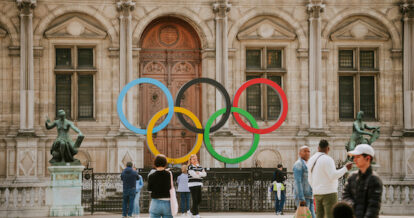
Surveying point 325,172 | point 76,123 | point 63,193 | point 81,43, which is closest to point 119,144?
point 76,123

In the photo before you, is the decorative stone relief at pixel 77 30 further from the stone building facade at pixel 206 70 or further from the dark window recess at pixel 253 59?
the dark window recess at pixel 253 59

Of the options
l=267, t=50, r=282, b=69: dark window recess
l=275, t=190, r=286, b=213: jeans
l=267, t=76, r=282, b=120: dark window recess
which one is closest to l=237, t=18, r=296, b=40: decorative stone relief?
l=267, t=50, r=282, b=69: dark window recess

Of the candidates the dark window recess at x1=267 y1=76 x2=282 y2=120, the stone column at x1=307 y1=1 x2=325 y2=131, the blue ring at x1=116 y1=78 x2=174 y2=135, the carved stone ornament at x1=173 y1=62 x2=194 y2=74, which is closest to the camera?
the blue ring at x1=116 y1=78 x2=174 y2=135

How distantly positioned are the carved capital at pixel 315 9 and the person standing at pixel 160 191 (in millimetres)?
16752

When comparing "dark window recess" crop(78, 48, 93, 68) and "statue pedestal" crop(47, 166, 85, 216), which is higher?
"dark window recess" crop(78, 48, 93, 68)

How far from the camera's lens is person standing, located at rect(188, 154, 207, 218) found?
60.3ft

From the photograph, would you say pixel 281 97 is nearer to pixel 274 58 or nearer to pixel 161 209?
pixel 274 58

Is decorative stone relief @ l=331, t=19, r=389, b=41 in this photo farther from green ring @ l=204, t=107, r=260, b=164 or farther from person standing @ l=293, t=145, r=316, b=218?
person standing @ l=293, t=145, r=316, b=218

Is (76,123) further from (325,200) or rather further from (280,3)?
(325,200)

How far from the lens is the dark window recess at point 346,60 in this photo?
93.2 ft

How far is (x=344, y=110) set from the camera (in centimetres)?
2842

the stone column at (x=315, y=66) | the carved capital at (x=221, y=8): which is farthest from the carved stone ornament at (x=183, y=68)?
the stone column at (x=315, y=66)

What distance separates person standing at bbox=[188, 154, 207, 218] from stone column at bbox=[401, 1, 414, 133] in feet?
38.7

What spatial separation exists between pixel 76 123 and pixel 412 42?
12842 millimetres
